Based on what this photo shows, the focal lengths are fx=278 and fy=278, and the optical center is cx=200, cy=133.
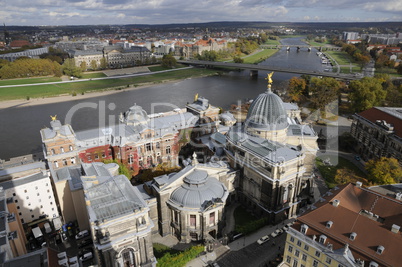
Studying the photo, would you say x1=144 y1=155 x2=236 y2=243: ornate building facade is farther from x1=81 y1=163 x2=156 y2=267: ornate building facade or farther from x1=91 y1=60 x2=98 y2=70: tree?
x1=91 y1=60 x2=98 y2=70: tree

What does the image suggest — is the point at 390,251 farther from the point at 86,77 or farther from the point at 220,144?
the point at 86,77

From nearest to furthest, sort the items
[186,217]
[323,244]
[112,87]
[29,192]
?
[323,244] → [186,217] → [29,192] → [112,87]

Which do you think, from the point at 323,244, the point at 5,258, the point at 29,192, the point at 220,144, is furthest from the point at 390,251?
the point at 29,192

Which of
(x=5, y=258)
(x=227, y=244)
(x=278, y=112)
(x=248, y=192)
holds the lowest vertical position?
(x=227, y=244)

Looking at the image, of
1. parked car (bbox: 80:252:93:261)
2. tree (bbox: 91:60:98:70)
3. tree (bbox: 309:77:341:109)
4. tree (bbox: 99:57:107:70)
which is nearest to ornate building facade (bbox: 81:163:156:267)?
parked car (bbox: 80:252:93:261)

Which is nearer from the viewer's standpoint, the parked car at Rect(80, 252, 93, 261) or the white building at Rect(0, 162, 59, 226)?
the parked car at Rect(80, 252, 93, 261)

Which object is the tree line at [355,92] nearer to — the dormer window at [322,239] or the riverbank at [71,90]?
the riverbank at [71,90]
